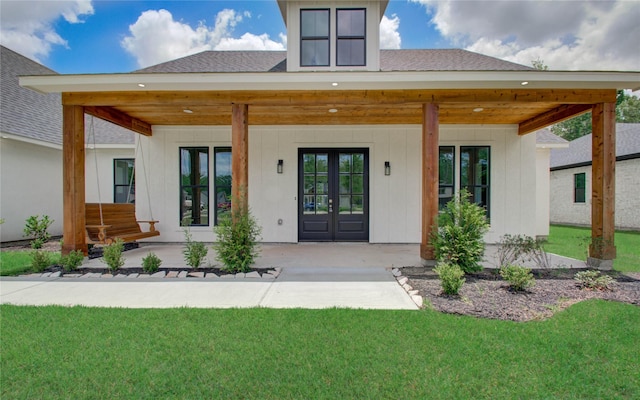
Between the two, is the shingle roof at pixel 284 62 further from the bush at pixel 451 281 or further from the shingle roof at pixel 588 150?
the shingle roof at pixel 588 150

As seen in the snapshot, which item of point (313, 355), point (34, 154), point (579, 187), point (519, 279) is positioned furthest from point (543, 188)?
point (34, 154)

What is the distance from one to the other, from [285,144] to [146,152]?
3524 mm

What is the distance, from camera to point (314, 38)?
6531 mm

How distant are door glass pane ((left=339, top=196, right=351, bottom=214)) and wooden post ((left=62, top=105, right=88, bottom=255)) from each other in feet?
16.9

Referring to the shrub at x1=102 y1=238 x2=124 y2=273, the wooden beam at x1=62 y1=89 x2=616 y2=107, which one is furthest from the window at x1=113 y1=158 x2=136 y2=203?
the shrub at x1=102 y1=238 x2=124 y2=273

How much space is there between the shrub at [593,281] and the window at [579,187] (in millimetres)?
11234

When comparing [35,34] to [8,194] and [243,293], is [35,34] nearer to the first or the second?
[8,194]

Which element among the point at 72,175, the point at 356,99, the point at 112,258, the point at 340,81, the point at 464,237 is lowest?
the point at 112,258

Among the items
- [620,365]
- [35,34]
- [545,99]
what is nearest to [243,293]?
[620,365]

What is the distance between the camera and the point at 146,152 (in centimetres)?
774

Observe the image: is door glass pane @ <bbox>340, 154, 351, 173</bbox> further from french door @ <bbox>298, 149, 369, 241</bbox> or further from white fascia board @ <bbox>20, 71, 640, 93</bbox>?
white fascia board @ <bbox>20, 71, 640, 93</bbox>

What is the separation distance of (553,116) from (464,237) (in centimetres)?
377

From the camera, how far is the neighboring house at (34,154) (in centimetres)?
768

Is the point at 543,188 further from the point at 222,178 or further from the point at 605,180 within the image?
the point at 222,178
